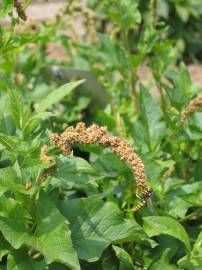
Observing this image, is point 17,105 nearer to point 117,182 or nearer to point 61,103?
point 117,182

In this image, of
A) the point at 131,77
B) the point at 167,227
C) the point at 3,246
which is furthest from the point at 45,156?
the point at 131,77

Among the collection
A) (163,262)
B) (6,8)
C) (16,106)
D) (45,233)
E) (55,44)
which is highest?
(6,8)

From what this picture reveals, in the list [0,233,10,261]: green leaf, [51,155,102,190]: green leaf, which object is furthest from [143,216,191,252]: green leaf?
[0,233,10,261]: green leaf

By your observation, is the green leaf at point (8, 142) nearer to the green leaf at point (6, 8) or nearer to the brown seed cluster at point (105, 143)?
the brown seed cluster at point (105, 143)

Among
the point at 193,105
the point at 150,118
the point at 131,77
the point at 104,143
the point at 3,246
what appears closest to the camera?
the point at 104,143

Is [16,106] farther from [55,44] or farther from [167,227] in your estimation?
[55,44]

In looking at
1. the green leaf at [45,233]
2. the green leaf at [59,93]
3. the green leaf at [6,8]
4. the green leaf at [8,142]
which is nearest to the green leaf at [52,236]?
the green leaf at [45,233]

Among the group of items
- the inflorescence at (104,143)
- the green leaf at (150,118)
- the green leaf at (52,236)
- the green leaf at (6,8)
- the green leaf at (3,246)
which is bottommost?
the green leaf at (150,118)

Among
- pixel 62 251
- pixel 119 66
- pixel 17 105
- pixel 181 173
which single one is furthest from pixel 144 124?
pixel 62 251
